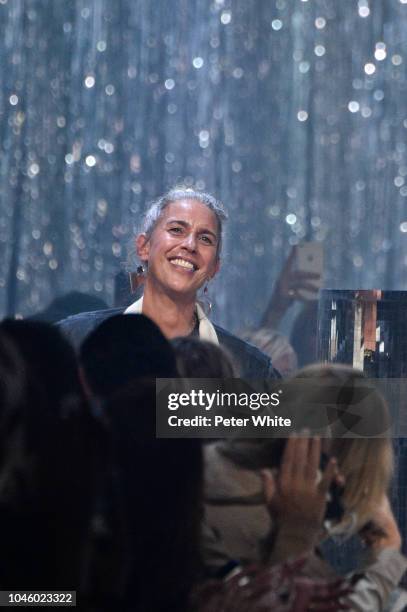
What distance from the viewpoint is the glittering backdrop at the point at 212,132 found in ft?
5.90

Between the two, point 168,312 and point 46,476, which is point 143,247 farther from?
point 46,476

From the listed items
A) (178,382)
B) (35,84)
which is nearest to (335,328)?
(178,382)

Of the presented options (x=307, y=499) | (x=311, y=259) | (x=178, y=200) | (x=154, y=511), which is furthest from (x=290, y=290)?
(x=154, y=511)

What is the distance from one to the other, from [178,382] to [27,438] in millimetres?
314

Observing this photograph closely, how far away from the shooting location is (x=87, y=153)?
5.92ft

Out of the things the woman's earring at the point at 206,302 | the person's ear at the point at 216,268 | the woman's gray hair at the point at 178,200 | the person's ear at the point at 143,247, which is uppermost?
the woman's gray hair at the point at 178,200

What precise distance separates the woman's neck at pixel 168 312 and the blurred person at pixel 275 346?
0.42ft

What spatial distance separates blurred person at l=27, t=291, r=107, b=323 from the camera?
5.80ft

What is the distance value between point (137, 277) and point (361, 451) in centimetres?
56

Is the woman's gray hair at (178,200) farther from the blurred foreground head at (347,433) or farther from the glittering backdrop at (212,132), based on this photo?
the blurred foreground head at (347,433)

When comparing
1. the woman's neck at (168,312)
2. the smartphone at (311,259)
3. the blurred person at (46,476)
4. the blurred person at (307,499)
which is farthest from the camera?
the smartphone at (311,259)

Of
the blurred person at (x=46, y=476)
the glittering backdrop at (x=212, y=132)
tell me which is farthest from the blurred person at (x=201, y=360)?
the blurred person at (x=46, y=476)

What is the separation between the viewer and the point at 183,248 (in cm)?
170

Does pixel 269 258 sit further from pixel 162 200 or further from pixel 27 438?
pixel 27 438
